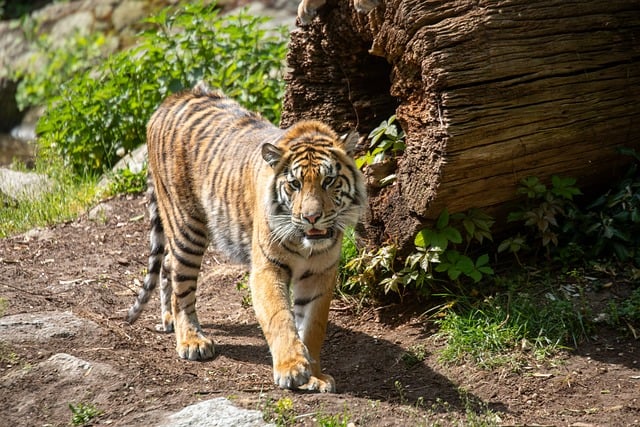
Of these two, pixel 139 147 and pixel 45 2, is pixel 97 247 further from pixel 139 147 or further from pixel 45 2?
pixel 45 2

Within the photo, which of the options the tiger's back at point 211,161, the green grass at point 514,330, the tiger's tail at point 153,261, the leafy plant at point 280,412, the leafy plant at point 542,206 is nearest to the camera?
the leafy plant at point 280,412

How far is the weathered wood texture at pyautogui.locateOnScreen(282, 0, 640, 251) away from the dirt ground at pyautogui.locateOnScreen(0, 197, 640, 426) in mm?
776

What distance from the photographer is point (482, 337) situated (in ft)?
16.7

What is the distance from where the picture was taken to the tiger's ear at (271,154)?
4.85 m

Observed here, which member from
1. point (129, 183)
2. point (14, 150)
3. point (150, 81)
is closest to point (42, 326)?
point (129, 183)

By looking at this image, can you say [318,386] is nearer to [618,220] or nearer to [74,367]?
[74,367]

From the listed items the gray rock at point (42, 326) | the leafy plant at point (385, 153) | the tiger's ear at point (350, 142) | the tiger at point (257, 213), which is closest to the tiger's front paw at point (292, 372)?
the tiger at point (257, 213)

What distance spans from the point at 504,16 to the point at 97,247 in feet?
13.7

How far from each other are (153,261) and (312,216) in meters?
1.86

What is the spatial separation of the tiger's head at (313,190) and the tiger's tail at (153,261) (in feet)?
4.76

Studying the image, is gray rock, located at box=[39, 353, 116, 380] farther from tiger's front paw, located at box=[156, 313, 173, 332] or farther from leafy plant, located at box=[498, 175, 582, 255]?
leafy plant, located at box=[498, 175, 582, 255]

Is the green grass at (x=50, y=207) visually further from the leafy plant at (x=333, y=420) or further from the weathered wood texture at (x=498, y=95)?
the leafy plant at (x=333, y=420)

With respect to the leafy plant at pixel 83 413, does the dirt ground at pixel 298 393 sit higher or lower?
lower

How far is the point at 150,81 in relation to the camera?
29.6 ft
